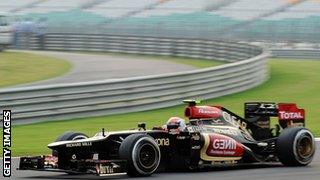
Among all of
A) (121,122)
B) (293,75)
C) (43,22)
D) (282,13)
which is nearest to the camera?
(121,122)

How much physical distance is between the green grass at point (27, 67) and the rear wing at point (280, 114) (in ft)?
50.6

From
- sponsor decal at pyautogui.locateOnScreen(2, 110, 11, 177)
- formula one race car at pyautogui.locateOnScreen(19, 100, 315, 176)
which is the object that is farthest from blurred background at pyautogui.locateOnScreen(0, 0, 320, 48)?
sponsor decal at pyautogui.locateOnScreen(2, 110, 11, 177)

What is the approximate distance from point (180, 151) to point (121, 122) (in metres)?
7.63

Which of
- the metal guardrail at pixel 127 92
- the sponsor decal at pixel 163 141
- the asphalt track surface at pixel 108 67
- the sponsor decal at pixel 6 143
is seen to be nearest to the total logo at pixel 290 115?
the sponsor decal at pixel 163 141

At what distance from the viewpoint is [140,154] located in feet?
33.6

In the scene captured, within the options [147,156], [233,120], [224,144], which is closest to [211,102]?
[233,120]

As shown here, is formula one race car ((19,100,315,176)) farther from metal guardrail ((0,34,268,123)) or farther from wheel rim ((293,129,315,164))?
metal guardrail ((0,34,268,123))

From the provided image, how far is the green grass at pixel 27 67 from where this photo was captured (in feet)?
94.9

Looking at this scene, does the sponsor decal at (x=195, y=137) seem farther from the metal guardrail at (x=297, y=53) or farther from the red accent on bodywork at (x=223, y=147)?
the metal guardrail at (x=297, y=53)

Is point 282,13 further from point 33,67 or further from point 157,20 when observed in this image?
point 33,67

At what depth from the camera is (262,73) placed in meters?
28.4

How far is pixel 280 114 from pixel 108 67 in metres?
23.5

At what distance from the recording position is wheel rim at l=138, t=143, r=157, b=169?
10.3m

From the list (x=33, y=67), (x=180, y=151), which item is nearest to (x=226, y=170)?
(x=180, y=151)
